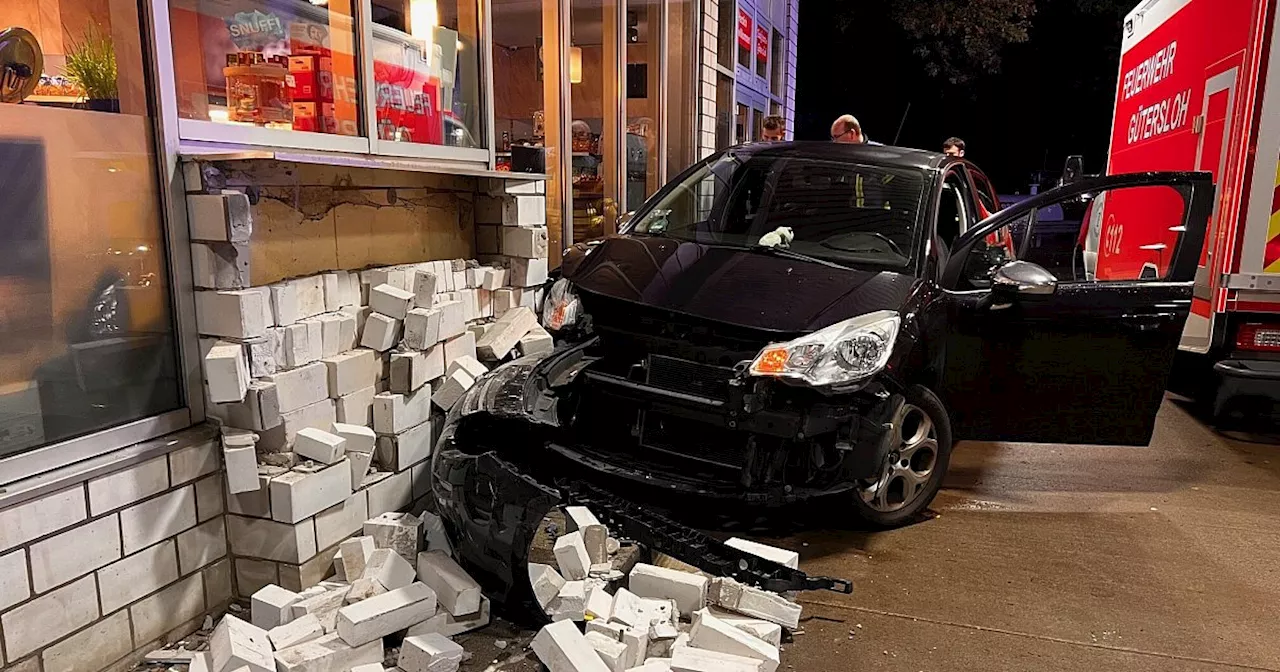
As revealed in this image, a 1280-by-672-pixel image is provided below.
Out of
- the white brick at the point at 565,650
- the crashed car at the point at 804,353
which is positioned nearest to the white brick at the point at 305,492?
the crashed car at the point at 804,353

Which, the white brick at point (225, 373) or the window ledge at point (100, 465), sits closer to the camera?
the window ledge at point (100, 465)

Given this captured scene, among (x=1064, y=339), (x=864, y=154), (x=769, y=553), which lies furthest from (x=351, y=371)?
(x=1064, y=339)

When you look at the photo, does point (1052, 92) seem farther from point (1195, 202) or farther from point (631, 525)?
point (631, 525)

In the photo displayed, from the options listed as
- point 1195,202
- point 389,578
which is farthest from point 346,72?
point 1195,202

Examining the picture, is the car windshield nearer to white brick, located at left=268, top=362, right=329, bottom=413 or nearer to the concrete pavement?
the concrete pavement

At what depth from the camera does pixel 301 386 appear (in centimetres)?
320

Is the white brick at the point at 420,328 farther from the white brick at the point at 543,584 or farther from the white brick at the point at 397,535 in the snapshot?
the white brick at the point at 543,584

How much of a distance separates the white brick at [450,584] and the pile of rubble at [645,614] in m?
0.28

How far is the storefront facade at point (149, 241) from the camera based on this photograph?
254cm

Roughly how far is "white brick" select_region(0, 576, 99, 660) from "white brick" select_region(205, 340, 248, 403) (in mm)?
689

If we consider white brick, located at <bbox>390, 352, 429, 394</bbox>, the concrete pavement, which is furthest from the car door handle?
white brick, located at <bbox>390, 352, 429, 394</bbox>

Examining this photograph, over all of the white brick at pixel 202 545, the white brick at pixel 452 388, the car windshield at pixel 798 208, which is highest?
the car windshield at pixel 798 208

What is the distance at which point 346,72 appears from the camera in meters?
3.87

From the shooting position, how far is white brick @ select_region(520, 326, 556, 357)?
4.28 meters
